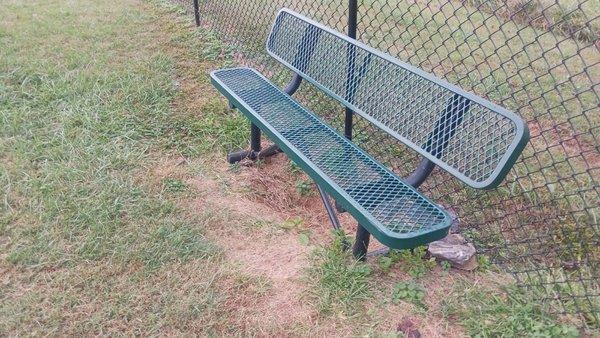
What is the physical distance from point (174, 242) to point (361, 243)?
85cm

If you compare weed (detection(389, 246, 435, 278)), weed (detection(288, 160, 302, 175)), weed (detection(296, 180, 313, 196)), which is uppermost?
weed (detection(389, 246, 435, 278))

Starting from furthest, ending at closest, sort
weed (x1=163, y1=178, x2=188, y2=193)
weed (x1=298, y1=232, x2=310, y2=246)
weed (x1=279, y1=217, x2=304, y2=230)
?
weed (x1=163, y1=178, x2=188, y2=193) → weed (x1=279, y1=217, x2=304, y2=230) → weed (x1=298, y1=232, x2=310, y2=246)

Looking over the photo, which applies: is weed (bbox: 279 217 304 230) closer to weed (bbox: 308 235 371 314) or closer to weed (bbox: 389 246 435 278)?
weed (bbox: 308 235 371 314)

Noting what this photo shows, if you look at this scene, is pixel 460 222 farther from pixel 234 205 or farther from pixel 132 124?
pixel 132 124

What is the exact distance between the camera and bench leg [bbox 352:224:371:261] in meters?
2.21

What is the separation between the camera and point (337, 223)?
2.48 m

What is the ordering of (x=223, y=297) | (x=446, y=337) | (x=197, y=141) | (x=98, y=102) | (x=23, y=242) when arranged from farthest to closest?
(x=98, y=102)
(x=197, y=141)
(x=23, y=242)
(x=223, y=297)
(x=446, y=337)

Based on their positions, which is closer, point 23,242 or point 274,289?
point 274,289

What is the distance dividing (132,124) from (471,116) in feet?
7.14

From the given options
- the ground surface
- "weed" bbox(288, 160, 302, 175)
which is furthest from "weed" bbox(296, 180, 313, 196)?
"weed" bbox(288, 160, 302, 175)

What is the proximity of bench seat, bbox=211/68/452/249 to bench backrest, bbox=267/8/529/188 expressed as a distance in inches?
6.6

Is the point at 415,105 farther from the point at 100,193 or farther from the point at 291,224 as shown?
the point at 100,193

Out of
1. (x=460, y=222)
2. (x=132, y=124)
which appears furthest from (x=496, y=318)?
(x=132, y=124)

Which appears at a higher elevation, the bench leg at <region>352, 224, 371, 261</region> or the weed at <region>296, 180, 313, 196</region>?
the bench leg at <region>352, 224, 371, 261</region>
